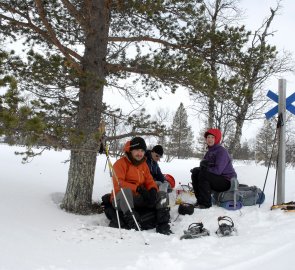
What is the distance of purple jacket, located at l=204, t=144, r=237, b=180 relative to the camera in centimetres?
681

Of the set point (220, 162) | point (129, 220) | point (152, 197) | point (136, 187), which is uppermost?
point (220, 162)

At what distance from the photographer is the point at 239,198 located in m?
6.58

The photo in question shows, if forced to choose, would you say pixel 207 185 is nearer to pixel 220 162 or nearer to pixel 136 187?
pixel 220 162

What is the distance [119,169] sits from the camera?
6180 millimetres

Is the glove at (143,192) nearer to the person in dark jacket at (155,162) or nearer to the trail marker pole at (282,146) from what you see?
the person in dark jacket at (155,162)

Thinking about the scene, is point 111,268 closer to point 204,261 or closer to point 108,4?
point 204,261

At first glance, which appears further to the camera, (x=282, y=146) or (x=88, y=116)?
(x=88, y=116)

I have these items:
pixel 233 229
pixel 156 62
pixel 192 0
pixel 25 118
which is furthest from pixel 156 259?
pixel 192 0

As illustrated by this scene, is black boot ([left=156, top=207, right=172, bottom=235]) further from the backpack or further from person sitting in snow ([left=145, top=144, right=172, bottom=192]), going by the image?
person sitting in snow ([left=145, top=144, right=172, bottom=192])

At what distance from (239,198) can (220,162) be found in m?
0.74

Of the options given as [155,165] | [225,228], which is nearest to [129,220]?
[225,228]

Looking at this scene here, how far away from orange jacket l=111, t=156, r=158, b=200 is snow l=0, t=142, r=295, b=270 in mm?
765

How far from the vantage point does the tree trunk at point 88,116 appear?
661cm

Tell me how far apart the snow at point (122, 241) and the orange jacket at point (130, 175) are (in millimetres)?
765
